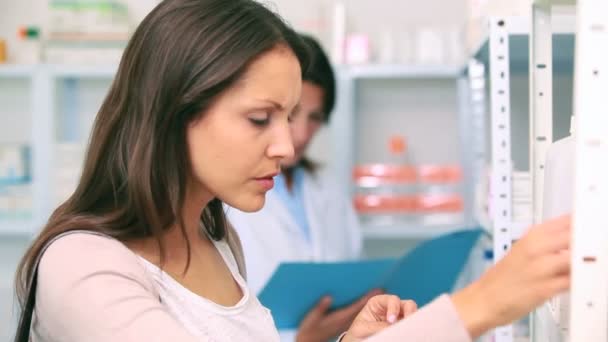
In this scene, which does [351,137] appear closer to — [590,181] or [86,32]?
[86,32]

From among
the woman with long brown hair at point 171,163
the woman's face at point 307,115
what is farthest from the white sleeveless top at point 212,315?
the woman's face at point 307,115

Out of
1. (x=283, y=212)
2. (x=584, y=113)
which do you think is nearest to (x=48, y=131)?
(x=283, y=212)

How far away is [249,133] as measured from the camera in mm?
970

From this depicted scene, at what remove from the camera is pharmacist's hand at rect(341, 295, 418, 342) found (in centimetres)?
103

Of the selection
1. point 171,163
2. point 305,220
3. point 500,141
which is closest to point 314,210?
point 305,220

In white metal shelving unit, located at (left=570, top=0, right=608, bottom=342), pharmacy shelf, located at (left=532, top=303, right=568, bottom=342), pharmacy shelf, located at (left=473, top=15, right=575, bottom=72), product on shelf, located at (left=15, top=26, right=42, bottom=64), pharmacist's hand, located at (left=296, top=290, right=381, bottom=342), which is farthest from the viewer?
product on shelf, located at (left=15, top=26, right=42, bottom=64)

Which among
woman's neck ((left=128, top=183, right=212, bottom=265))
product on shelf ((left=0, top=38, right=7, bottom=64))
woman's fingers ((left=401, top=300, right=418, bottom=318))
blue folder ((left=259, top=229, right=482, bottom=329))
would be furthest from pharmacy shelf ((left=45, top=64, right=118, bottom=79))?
woman's fingers ((left=401, top=300, right=418, bottom=318))

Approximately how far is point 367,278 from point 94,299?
3.18 ft

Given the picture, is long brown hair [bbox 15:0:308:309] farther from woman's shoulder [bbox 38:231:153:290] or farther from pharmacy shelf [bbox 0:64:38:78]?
pharmacy shelf [bbox 0:64:38:78]

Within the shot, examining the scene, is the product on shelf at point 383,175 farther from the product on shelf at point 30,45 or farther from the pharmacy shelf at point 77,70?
the product on shelf at point 30,45

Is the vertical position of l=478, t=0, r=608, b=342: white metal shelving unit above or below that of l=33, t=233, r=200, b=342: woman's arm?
above

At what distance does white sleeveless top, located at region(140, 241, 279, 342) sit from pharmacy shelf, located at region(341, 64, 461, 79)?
1.57 m

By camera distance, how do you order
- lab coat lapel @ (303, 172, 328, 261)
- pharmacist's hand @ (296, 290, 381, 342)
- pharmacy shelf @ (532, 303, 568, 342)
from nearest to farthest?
pharmacy shelf @ (532, 303, 568, 342), pharmacist's hand @ (296, 290, 381, 342), lab coat lapel @ (303, 172, 328, 261)

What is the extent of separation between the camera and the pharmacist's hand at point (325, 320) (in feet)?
5.73
